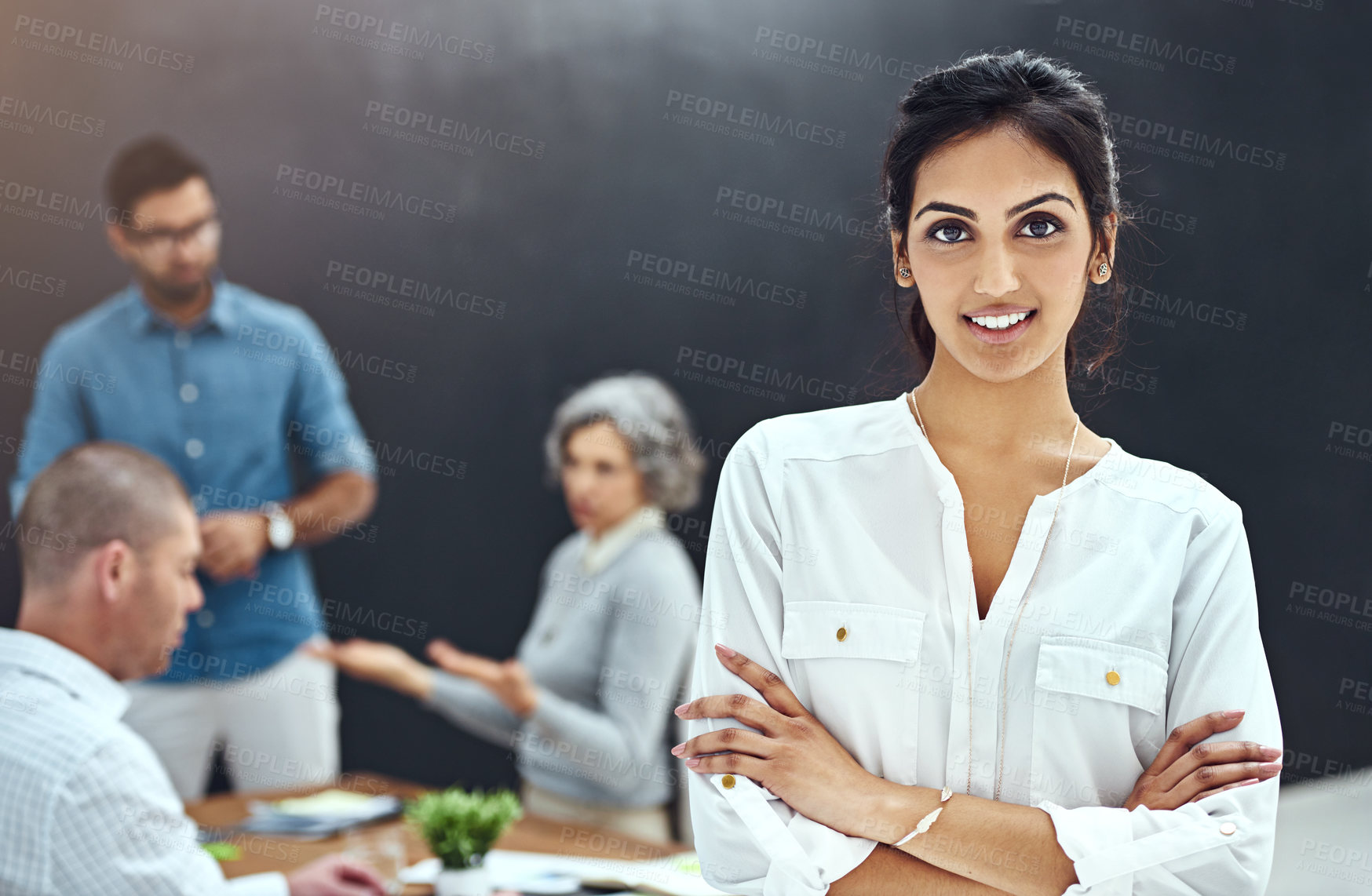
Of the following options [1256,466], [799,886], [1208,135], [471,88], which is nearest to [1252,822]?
[799,886]

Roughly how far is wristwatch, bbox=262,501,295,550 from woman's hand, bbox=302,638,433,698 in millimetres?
360

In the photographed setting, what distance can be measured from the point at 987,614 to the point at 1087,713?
0.52 ft

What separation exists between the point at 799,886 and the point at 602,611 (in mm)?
2003

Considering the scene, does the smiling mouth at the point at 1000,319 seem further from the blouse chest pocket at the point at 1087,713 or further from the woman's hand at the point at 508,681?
the woman's hand at the point at 508,681

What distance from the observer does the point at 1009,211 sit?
51.6 inches

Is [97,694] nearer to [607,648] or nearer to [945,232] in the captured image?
[607,648]

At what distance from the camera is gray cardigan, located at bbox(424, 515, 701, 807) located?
118 inches

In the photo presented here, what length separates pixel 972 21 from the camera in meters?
4.04

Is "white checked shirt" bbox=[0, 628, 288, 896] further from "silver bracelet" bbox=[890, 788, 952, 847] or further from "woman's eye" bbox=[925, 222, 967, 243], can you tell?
"woman's eye" bbox=[925, 222, 967, 243]

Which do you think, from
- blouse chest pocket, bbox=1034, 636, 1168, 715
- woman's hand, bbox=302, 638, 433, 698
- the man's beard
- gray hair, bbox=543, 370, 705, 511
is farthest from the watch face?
blouse chest pocket, bbox=1034, 636, 1168, 715

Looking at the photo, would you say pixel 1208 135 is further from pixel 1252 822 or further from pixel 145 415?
pixel 145 415

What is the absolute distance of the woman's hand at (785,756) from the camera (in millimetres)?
1255

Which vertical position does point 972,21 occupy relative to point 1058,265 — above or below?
above

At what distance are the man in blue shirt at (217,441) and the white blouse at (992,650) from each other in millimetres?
2665
